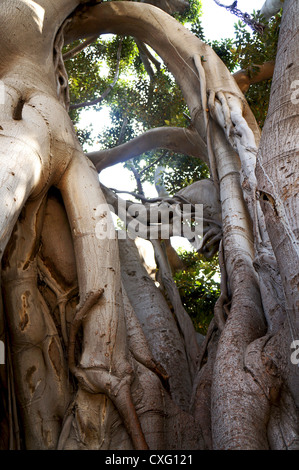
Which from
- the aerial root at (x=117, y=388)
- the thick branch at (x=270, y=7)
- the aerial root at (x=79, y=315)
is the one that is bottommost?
the aerial root at (x=117, y=388)

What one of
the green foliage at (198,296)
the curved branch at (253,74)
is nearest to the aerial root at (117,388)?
the green foliage at (198,296)

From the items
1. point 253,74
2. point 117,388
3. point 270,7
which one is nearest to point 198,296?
point 253,74

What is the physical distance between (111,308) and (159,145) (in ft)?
9.11

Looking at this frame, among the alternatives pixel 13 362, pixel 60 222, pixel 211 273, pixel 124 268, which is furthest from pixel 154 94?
pixel 13 362

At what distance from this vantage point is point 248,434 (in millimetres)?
1938

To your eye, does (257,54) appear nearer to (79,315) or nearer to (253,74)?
(253,74)

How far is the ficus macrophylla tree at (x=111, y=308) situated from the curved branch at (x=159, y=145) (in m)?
1.29

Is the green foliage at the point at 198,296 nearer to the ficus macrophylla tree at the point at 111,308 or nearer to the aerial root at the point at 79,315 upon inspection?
the ficus macrophylla tree at the point at 111,308

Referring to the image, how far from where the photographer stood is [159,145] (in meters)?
4.92

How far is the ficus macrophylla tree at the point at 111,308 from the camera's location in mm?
2068

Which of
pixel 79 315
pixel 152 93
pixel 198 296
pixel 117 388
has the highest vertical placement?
pixel 152 93

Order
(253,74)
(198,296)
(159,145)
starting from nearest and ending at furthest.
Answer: (198,296), (253,74), (159,145)

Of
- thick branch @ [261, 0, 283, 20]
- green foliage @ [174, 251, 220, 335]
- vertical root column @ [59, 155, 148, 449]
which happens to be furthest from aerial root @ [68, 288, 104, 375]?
thick branch @ [261, 0, 283, 20]

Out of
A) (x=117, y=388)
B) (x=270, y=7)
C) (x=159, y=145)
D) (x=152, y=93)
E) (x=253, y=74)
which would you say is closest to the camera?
(x=117, y=388)
